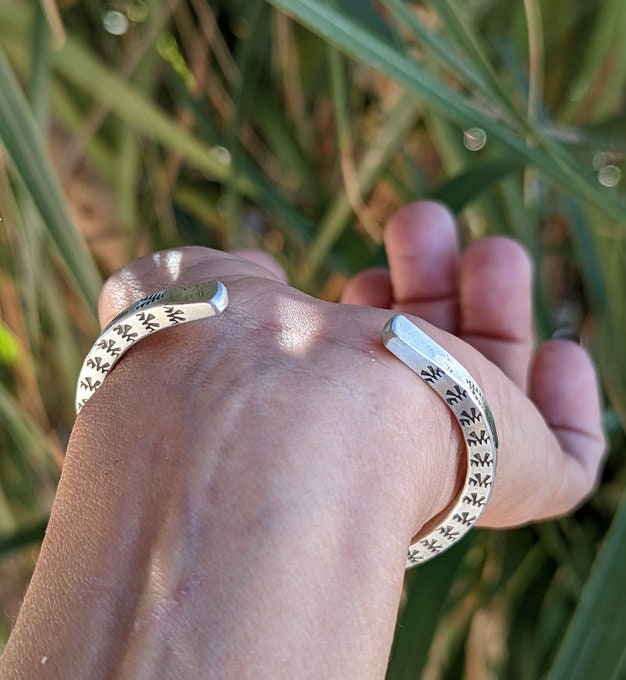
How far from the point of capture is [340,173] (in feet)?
1.73

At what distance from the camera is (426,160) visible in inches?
22.8

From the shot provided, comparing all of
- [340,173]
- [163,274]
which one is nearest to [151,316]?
[163,274]

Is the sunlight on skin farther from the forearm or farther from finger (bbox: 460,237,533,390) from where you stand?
finger (bbox: 460,237,533,390)

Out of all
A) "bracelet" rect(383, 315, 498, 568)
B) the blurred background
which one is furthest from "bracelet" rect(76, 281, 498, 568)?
the blurred background

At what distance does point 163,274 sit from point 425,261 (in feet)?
0.50

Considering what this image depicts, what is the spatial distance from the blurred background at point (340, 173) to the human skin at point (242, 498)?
4.8 inches

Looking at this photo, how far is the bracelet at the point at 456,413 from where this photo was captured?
0.19m

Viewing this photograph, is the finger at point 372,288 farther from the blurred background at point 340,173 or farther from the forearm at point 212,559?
the forearm at point 212,559

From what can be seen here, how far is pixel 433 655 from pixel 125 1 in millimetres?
512

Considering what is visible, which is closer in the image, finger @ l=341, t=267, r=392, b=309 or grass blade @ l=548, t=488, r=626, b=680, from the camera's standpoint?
grass blade @ l=548, t=488, r=626, b=680

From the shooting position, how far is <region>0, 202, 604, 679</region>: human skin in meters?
0.17

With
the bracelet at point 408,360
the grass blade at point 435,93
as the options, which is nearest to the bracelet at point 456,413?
the bracelet at point 408,360

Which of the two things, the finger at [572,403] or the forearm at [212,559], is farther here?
the finger at [572,403]

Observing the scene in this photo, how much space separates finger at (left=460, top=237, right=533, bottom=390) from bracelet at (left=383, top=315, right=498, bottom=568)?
121mm
